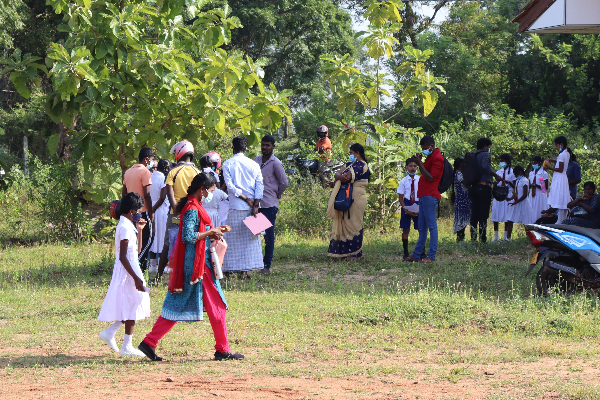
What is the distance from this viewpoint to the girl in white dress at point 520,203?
12.8m

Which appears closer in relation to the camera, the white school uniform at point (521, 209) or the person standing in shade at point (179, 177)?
the person standing in shade at point (179, 177)

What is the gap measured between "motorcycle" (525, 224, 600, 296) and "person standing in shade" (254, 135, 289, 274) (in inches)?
144

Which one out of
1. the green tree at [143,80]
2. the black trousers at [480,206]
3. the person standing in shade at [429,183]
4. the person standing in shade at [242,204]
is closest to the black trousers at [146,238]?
the person standing in shade at [242,204]

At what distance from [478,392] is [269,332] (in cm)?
246

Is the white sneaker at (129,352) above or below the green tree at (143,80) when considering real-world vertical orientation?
below

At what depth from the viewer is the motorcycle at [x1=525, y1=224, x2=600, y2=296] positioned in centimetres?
743

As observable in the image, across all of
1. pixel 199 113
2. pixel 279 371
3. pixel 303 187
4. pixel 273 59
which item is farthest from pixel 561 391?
pixel 273 59

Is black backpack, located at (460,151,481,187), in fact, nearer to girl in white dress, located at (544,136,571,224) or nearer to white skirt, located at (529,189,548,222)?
girl in white dress, located at (544,136,571,224)

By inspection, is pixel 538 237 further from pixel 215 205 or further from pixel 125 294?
pixel 125 294

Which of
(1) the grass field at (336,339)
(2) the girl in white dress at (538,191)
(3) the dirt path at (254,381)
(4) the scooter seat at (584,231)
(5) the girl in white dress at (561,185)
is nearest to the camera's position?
(3) the dirt path at (254,381)

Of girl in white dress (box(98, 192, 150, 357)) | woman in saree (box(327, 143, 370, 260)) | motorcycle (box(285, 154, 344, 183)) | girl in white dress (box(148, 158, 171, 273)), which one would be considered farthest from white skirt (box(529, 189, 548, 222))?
girl in white dress (box(98, 192, 150, 357))

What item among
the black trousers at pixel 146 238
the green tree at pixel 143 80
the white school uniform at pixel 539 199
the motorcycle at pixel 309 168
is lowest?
the black trousers at pixel 146 238

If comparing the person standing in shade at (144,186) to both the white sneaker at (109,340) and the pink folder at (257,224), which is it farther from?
the white sneaker at (109,340)

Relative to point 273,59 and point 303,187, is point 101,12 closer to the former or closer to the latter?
point 303,187
